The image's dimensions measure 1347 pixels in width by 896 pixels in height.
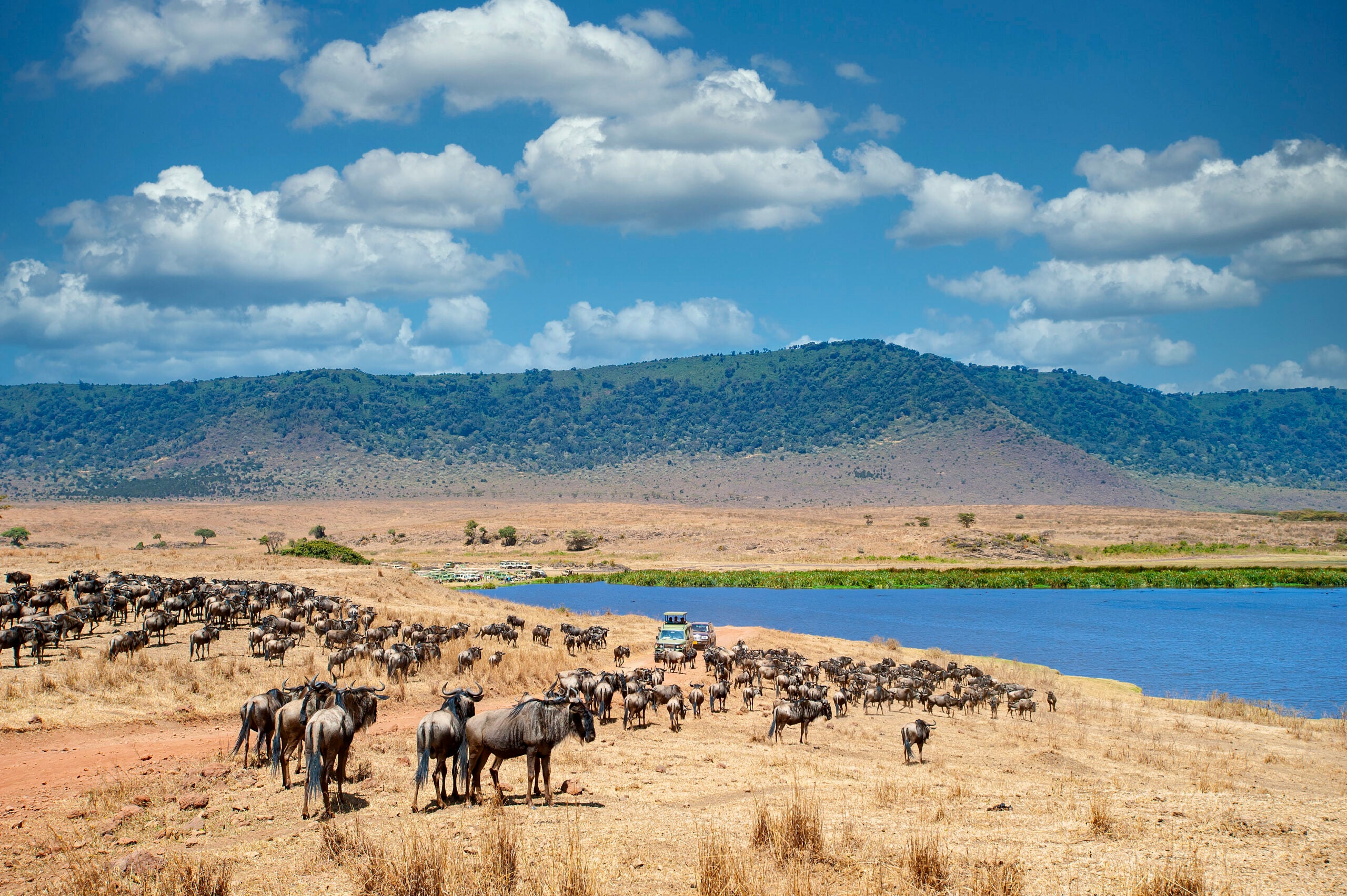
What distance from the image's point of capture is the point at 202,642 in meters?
24.1

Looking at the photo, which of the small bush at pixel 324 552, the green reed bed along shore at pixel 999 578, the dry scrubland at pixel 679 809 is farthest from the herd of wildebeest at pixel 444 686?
the green reed bed along shore at pixel 999 578

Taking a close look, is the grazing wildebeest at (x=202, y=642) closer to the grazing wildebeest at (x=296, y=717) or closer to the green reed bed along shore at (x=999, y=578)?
the grazing wildebeest at (x=296, y=717)

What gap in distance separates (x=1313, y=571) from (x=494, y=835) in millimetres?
85085

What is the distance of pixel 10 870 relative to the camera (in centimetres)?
991

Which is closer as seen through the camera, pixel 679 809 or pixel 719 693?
pixel 679 809

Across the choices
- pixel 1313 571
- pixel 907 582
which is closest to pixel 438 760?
pixel 907 582

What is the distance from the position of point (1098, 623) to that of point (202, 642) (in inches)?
1839

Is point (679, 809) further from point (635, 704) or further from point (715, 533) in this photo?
point (715, 533)

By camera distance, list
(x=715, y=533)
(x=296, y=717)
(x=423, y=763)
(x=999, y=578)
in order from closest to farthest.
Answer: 1. (x=423, y=763)
2. (x=296, y=717)
3. (x=999, y=578)
4. (x=715, y=533)

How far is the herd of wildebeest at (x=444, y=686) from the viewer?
40.1ft

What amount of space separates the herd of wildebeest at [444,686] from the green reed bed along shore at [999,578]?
37034 millimetres

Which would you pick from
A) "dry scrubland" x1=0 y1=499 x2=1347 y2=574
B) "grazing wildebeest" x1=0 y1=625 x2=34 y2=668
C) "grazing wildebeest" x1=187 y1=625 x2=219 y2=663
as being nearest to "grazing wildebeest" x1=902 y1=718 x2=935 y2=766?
"grazing wildebeest" x1=187 y1=625 x2=219 y2=663

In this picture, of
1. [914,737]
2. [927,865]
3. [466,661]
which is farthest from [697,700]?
[927,865]

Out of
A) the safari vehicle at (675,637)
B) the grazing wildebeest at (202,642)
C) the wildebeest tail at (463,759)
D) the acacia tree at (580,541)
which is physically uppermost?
the wildebeest tail at (463,759)
